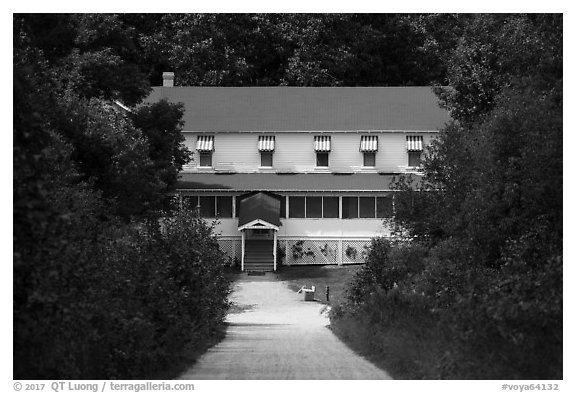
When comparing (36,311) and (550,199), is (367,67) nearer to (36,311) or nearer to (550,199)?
(550,199)

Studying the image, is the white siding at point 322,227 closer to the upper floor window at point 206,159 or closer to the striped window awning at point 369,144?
the upper floor window at point 206,159

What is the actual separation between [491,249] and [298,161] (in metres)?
40.1

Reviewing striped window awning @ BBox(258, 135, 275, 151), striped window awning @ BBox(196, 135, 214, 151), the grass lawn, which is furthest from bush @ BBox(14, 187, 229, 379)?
striped window awning @ BBox(258, 135, 275, 151)

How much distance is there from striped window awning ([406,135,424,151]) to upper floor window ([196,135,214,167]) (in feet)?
36.2

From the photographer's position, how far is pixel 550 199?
2258cm

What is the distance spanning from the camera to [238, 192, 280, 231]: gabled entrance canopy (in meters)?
59.9

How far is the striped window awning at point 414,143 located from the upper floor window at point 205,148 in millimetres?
11020

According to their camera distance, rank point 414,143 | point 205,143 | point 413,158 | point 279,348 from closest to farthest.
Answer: point 279,348
point 414,143
point 205,143
point 413,158

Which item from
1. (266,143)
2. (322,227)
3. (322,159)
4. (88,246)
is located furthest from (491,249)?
(322,159)

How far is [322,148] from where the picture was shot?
6450 cm

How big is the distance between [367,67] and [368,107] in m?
8.21

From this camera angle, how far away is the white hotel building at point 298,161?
205 ft

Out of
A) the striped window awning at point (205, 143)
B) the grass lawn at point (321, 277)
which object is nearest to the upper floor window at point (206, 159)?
the striped window awning at point (205, 143)

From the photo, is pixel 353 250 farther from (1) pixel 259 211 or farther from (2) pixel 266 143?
(2) pixel 266 143
